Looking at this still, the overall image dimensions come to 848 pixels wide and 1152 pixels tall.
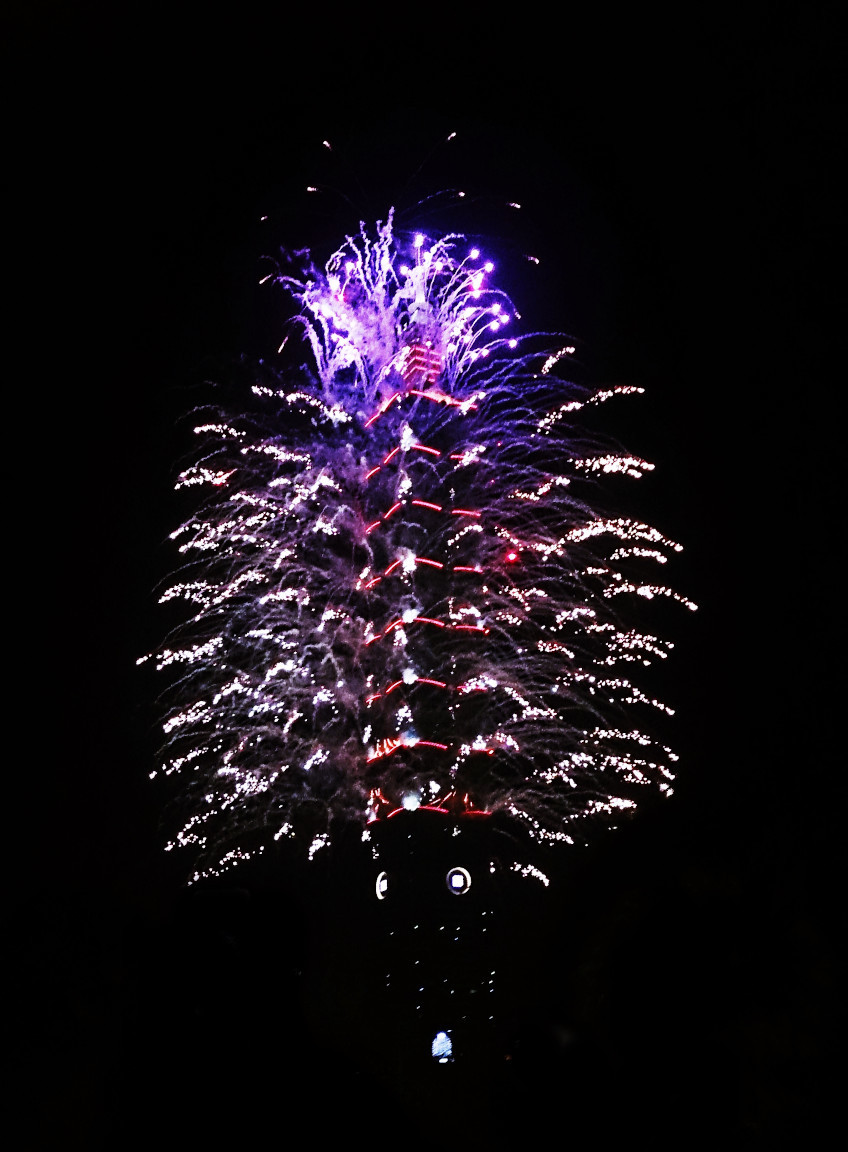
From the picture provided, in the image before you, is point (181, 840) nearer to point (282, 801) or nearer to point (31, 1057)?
point (282, 801)

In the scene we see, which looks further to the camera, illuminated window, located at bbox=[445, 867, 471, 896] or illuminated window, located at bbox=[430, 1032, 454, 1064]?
illuminated window, located at bbox=[445, 867, 471, 896]

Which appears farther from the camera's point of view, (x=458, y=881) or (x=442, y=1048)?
(x=458, y=881)

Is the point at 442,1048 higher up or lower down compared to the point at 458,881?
lower down

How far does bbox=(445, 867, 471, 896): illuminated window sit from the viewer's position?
55.9 feet

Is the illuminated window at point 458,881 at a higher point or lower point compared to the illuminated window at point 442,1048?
higher

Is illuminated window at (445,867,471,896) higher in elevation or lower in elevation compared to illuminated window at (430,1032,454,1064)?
higher

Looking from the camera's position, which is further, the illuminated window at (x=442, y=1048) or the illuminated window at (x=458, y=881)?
the illuminated window at (x=458, y=881)

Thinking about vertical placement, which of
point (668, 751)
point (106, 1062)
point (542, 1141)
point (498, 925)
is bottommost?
point (542, 1141)

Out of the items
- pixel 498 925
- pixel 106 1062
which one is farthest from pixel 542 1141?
pixel 498 925

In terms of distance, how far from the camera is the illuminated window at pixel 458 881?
1703 cm

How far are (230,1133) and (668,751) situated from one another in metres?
12.4

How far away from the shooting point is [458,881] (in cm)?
1703

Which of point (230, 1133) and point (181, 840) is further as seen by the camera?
point (181, 840)

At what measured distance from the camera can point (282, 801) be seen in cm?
1472
